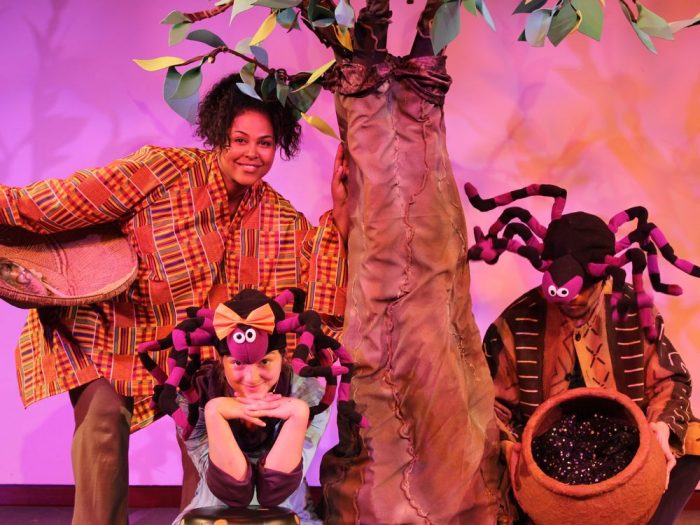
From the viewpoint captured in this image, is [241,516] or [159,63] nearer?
[241,516]

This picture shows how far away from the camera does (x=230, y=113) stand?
272cm

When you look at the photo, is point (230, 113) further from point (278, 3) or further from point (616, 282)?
point (616, 282)

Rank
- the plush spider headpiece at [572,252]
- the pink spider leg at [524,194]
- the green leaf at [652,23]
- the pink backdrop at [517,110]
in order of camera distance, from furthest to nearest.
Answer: the pink backdrop at [517,110] → the pink spider leg at [524,194] → the plush spider headpiece at [572,252] → the green leaf at [652,23]

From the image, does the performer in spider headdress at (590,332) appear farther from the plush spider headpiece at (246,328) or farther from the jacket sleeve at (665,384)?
the plush spider headpiece at (246,328)

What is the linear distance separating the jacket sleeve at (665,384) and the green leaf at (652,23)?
719mm

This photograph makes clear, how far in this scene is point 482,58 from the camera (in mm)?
3480

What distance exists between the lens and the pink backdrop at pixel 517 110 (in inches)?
136

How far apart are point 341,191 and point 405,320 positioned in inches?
16.0

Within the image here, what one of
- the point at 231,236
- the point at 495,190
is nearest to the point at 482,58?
the point at 495,190

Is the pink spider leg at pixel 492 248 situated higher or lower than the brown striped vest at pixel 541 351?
higher

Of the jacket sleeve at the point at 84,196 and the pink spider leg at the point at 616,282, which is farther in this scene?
the jacket sleeve at the point at 84,196

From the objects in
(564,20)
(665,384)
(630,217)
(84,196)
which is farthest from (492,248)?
(84,196)

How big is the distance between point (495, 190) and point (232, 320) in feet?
5.40

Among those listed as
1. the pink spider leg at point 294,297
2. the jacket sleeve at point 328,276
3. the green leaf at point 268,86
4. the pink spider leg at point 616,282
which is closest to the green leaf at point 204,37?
the green leaf at point 268,86
